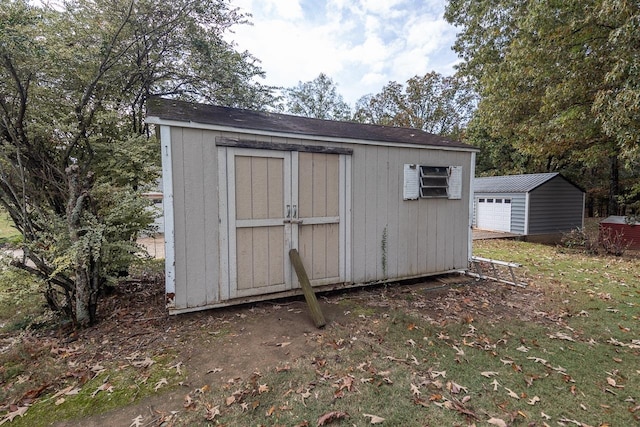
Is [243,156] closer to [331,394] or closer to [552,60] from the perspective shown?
[331,394]

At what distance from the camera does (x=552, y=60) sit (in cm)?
693

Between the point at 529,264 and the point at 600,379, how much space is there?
16.7ft

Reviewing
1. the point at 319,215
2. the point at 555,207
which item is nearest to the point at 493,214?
the point at 555,207

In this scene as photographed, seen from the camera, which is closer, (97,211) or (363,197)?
(97,211)

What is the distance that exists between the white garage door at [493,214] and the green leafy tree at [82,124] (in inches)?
502

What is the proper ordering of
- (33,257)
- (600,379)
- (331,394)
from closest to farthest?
(331,394) → (600,379) → (33,257)

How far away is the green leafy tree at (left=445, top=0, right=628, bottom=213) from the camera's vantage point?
611 cm

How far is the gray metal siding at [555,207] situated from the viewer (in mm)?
12164


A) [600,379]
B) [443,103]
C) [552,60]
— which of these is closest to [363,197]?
[600,379]

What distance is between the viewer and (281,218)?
13.0 feet

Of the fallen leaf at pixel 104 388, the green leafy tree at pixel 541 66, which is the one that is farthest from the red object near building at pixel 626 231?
the fallen leaf at pixel 104 388

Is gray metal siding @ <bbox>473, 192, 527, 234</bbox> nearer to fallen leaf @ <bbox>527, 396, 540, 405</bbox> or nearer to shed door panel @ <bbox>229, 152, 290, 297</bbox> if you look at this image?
shed door panel @ <bbox>229, 152, 290, 297</bbox>

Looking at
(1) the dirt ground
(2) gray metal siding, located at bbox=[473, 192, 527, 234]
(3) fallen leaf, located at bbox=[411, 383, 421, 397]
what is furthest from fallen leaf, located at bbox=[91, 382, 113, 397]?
(2) gray metal siding, located at bbox=[473, 192, 527, 234]

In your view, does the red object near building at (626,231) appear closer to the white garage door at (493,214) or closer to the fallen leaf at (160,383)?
the white garage door at (493,214)
